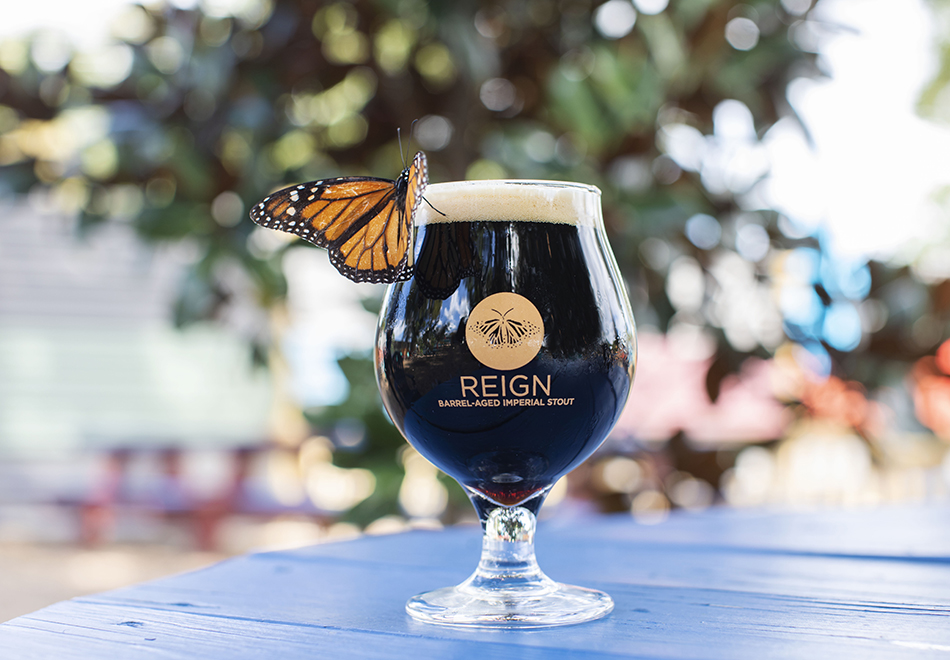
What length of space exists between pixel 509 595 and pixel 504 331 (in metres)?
0.20

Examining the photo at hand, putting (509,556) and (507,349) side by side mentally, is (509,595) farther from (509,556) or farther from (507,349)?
(507,349)

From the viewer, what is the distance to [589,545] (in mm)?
1069

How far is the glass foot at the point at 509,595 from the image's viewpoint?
66 centimetres

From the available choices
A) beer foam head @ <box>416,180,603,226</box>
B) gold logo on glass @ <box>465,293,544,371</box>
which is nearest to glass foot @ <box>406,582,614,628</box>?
gold logo on glass @ <box>465,293,544,371</box>

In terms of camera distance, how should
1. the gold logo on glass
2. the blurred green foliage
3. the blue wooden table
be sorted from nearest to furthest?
the blue wooden table, the gold logo on glass, the blurred green foliage

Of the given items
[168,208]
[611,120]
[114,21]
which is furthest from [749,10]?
[114,21]

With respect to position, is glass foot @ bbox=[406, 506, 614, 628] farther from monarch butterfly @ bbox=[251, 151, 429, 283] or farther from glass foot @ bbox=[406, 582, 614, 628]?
monarch butterfly @ bbox=[251, 151, 429, 283]

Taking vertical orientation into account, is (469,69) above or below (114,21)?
below

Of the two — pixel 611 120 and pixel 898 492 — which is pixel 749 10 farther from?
pixel 898 492

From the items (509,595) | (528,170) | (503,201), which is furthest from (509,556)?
(528,170)

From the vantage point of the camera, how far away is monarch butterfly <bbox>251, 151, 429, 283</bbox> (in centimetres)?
75

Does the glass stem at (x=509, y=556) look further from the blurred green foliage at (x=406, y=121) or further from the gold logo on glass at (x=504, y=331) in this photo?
the blurred green foliage at (x=406, y=121)

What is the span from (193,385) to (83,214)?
557 centimetres

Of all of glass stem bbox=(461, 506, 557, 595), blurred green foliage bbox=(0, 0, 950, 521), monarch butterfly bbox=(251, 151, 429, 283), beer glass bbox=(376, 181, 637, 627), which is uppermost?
blurred green foliage bbox=(0, 0, 950, 521)
